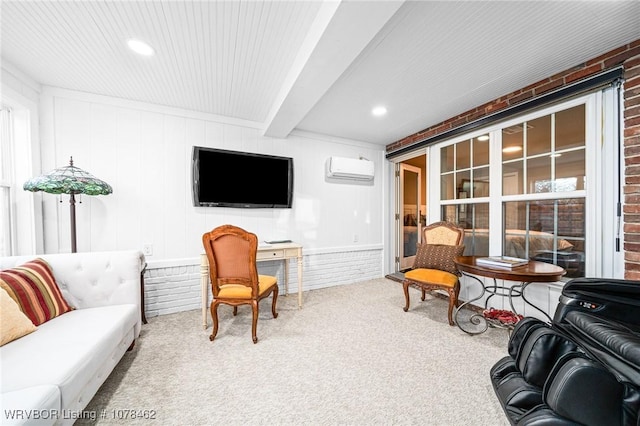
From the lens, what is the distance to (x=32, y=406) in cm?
86

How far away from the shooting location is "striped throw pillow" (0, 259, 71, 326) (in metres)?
1.37

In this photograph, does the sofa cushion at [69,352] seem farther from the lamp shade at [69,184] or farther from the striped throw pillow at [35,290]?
the lamp shade at [69,184]

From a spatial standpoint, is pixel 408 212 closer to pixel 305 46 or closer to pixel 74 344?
pixel 305 46

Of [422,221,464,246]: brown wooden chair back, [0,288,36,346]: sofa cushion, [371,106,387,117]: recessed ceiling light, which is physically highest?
[371,106,387,117]: recessed ceiling light

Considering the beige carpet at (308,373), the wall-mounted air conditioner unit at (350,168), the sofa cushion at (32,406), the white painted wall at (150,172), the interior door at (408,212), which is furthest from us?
the interior door at (408,212)

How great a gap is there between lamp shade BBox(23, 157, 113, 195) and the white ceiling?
0.89 meters

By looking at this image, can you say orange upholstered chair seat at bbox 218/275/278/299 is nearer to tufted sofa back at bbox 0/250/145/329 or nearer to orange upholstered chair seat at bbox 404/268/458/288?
tufted sofa back at bbox 0/250/145/329

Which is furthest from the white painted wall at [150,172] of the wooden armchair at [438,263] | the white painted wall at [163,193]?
the wooden armchair at [438,263]

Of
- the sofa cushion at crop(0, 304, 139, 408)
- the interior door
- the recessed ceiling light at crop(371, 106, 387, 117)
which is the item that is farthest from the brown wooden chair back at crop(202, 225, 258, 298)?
the interior door

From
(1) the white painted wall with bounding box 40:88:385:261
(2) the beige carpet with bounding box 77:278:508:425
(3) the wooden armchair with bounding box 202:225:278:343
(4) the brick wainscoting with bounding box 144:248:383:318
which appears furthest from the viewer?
(4) the brick wainscoting with bounding box 144:248:383:318

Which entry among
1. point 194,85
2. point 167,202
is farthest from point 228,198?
point 194,85

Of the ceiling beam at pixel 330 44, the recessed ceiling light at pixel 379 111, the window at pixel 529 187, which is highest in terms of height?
the recessed ceiling light at pixel 379 111

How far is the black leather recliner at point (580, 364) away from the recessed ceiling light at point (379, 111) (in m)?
2.29

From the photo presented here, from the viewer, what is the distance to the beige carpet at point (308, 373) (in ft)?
4.29
